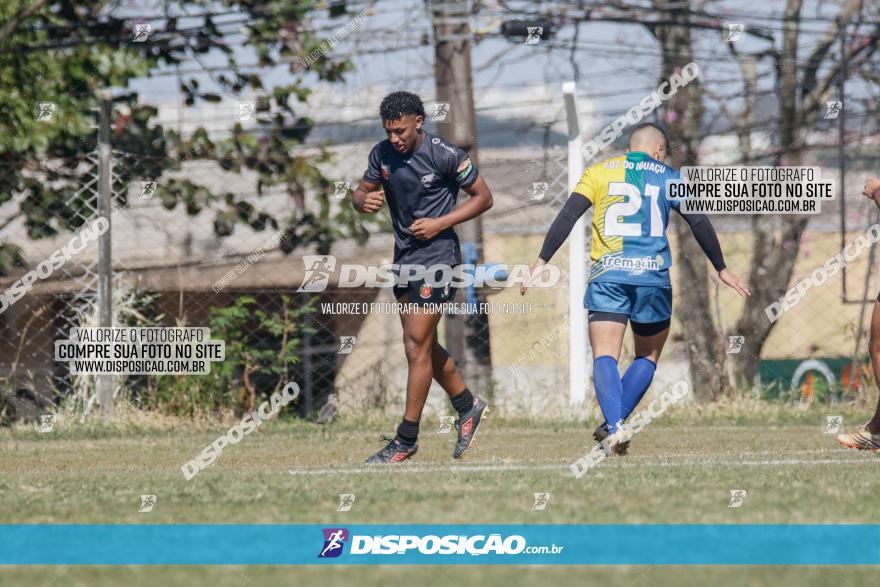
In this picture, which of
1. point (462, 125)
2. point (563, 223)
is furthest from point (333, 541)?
point (462, 125)

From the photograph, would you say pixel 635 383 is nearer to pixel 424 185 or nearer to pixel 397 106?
pixel 424 185

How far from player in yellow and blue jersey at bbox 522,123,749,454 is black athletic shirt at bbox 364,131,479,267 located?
579 mm

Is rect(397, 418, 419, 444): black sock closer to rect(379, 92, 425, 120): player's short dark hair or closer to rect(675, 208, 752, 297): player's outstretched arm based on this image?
rect(379, 92, 425, 120): player's short dark hair

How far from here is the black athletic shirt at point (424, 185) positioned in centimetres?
723

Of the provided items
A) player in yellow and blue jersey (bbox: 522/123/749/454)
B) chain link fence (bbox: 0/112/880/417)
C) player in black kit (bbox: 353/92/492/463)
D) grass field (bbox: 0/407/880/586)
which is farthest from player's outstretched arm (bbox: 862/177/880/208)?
chain link fence (bbox: 0/112/880/417)

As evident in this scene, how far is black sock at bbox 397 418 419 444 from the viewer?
7324 mm

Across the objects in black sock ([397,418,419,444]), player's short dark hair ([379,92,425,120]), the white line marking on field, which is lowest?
the white line marking on field

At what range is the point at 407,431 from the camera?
24.1ft

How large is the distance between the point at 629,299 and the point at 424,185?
133 cm

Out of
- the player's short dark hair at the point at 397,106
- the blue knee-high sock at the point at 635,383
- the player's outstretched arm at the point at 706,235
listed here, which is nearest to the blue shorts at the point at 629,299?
the blue knee-high sock at the point at 635,383

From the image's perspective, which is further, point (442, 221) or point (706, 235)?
point (706, 235)

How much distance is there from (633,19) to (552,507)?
10.5 m

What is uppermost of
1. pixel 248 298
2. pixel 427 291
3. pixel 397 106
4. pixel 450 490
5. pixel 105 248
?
pixel 397 106

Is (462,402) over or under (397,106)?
under
